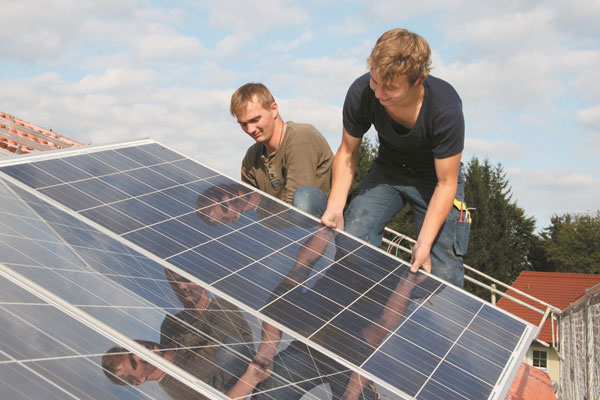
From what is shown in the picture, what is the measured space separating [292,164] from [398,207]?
1173 millimetres

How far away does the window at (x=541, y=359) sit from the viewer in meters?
35.2

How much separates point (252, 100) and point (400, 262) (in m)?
2.23

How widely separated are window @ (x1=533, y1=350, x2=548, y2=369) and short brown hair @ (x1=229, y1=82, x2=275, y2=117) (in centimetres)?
3361

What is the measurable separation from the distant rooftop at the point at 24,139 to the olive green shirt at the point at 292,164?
280 inches

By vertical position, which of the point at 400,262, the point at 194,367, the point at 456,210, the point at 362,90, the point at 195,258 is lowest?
the point at 194,367

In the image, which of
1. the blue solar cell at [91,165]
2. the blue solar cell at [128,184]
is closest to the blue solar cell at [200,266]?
the blue solar cell at [128,184]

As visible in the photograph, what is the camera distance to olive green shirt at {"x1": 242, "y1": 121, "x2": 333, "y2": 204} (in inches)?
249

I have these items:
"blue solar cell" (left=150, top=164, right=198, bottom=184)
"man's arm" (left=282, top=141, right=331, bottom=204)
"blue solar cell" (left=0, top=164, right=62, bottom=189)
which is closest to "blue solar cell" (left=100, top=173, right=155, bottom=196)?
"blue solar cell" (left=150, top=164, right=198, bottom=184)

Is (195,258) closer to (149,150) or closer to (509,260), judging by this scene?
(149,150)

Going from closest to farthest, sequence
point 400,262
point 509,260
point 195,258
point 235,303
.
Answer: point 235,303 < point 195,258 < point 400,262 < point 509,260

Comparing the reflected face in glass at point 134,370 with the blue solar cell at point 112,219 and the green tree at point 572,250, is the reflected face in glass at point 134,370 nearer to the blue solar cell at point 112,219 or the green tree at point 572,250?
the blue solar cell at point 112,219

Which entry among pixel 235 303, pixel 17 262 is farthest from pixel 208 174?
pixel 17 262

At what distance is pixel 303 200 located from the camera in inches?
241

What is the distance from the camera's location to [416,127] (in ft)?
17.6
